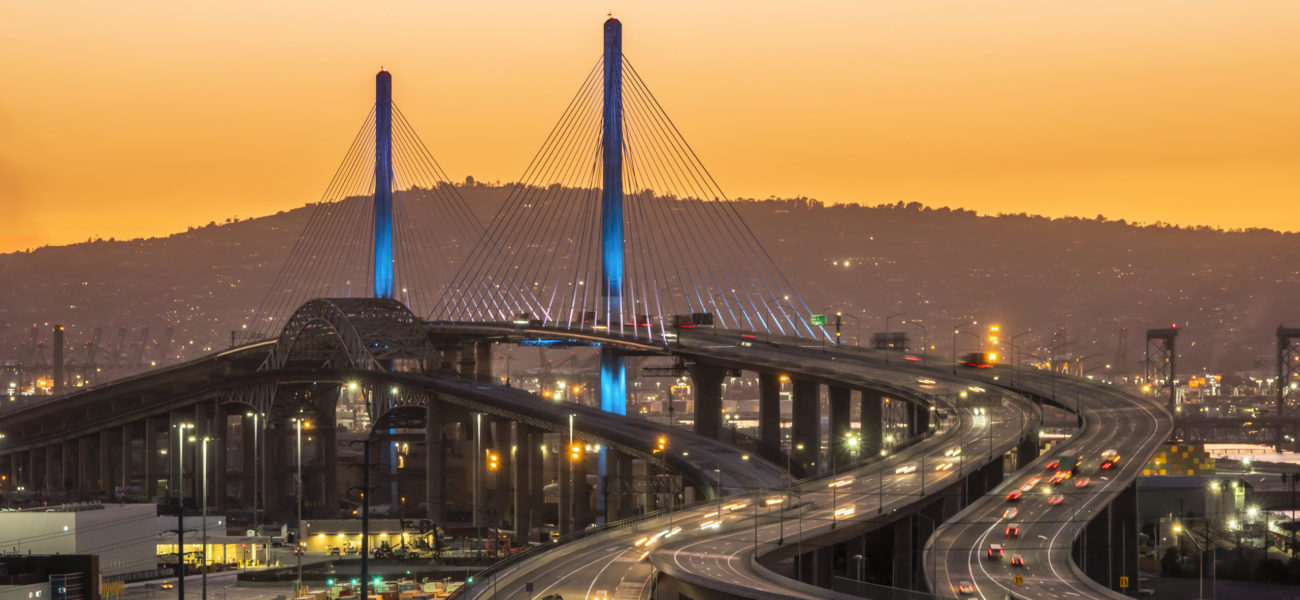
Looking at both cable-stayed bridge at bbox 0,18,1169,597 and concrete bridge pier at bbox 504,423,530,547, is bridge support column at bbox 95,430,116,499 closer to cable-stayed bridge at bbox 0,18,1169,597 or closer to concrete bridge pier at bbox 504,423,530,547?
cable-stayed bridge at bbox 0,18,1169,597

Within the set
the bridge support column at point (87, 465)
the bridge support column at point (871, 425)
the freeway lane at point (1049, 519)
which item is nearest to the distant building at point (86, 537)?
the bridge support column at point (871, 425)

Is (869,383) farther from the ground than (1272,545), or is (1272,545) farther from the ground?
(869,383)

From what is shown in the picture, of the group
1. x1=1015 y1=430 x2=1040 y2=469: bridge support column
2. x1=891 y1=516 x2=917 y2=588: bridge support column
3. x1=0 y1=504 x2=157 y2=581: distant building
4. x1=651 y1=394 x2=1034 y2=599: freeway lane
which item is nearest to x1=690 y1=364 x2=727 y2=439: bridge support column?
x1=651 y1=394 x2=1034 y2=599: freeway lane

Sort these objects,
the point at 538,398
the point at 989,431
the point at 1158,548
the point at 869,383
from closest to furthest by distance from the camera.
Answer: the point at 989,431
the point at 1158,548
the point at 869,383
the point at 538,398

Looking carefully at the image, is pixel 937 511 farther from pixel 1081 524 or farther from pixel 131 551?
pixel 131 551

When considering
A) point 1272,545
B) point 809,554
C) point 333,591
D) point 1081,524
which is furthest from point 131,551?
point 1272,545

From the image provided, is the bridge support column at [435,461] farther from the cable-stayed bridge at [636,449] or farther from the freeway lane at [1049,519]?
the freeway lane at [1049,519]

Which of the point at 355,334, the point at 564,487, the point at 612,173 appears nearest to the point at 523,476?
the point at 564,487
